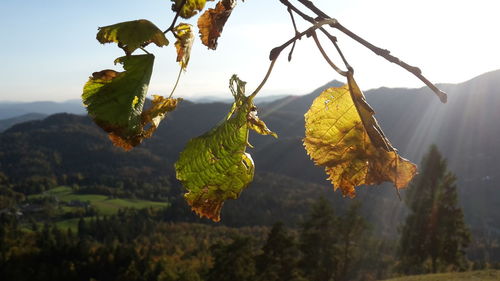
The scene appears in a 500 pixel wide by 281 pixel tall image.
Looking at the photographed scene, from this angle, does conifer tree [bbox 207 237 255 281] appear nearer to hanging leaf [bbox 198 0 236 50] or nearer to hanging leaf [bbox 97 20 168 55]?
hanging leaf [bbox 198 0 236 50]

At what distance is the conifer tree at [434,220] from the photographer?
22266mm

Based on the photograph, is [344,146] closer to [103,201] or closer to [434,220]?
[434,220]

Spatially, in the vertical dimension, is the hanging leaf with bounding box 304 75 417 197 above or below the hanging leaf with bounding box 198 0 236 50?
below

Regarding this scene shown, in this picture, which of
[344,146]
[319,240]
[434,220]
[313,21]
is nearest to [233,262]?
[319,240]

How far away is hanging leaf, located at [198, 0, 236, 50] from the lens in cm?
71

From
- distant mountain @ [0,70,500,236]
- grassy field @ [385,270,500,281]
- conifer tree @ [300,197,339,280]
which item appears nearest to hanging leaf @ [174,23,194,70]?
grassy field @ [385,270,500,281]

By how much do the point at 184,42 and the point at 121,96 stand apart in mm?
225

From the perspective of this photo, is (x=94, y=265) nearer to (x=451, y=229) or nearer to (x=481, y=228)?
(x=451, y=229)

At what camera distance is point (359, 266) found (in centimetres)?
4716

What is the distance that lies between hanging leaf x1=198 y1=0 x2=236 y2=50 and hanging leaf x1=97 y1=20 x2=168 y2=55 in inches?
7.4

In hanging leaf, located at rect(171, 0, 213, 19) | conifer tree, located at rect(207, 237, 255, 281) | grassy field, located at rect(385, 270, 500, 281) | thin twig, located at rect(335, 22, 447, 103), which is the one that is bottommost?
conifer tree, located at rect(207, 237, 255, 281)

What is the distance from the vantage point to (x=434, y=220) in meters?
22.4

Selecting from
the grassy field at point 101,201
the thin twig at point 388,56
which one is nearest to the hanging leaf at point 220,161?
the thin twig at point 388,56

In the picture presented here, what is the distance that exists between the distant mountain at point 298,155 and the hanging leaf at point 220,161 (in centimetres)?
8113
